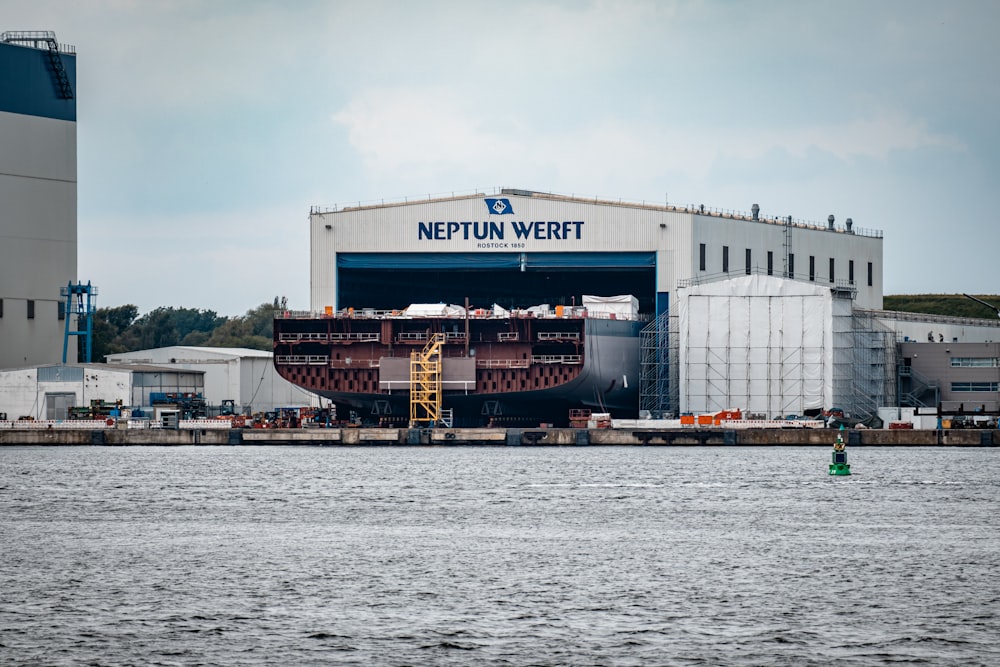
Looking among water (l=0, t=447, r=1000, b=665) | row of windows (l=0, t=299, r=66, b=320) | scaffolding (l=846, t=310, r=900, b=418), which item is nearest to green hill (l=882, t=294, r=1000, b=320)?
scaffolding (l=846, t=310, r=900, b=418)

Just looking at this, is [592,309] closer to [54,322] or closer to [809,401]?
[809,401]

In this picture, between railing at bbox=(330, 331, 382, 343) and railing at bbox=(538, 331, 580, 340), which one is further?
railing at bbox=(330, 331, 382, 343)

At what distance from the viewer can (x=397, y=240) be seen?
10506cm

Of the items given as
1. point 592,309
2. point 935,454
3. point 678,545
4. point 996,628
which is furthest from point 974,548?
point 592,309

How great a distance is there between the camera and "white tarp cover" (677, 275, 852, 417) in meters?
98.7

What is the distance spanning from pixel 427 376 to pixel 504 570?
61847 mm

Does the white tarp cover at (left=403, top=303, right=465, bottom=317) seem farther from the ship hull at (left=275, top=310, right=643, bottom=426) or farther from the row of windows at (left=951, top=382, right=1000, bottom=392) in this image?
the row of windows at (left=951, top=382, right=1000, bottom=392)

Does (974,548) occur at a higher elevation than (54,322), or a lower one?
lower

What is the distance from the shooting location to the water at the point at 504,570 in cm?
3022

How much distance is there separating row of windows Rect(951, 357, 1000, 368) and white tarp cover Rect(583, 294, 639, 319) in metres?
20.7

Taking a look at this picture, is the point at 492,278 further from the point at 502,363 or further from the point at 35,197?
the point at 35,197

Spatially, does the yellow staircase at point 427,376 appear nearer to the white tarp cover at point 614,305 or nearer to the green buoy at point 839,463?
the white tarp cover at point 614,305

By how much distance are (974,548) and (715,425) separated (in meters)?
52.5

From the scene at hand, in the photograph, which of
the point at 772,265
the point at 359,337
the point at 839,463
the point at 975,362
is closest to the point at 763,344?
the point at 772,265
